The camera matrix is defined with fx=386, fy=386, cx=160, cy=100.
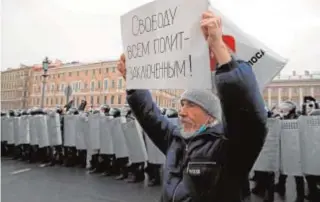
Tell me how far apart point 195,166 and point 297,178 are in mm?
4985

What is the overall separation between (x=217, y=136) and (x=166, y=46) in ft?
2.63

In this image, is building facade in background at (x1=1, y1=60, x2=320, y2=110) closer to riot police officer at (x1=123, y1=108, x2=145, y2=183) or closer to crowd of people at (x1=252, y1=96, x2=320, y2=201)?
riot police officer at (x1=123, y1=108, x2=145, y2=183)

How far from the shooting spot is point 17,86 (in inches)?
4075

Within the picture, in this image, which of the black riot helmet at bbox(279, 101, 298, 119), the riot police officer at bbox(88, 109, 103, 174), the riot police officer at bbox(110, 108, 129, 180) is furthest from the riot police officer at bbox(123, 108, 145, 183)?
the black riot helmet at bbox(279, 101, 298, 119)

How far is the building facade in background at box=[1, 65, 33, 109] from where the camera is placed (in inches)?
3957

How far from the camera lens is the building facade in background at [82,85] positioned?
85.2 meters

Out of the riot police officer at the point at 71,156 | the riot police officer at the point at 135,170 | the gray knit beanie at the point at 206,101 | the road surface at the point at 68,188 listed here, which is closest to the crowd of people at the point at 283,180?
the road surface at the point at 68,188

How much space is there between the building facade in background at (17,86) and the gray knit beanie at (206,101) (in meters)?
103

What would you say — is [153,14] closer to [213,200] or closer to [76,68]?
[213,200]

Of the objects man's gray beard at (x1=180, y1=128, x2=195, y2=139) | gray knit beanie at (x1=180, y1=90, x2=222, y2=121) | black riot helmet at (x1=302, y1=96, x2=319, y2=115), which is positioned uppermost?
gray knit beanie at (x1=180, y1=90, x2=222, y2=121)

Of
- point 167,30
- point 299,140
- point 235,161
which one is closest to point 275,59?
point 167,30

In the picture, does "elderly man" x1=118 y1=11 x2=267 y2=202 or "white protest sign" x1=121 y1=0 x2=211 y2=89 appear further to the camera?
"white protest sign" x1=121 y1=0 x2=211 y2=89

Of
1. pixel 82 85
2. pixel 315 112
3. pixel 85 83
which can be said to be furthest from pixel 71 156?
pixel 82 85

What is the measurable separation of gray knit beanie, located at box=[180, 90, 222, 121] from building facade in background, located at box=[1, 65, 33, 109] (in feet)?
340
